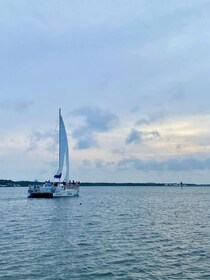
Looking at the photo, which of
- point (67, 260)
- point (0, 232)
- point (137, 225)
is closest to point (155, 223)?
point (137, 225)

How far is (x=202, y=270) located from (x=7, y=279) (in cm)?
1164

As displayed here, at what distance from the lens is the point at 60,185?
107 meters

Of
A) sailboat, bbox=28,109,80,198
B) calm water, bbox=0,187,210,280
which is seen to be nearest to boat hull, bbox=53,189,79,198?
sailboat, bbox=28,109,80,198

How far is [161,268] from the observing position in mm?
25344

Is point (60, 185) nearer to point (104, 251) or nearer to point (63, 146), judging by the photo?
Answer: point (63, 146)

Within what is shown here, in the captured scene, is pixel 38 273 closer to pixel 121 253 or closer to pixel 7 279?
pixel 7 279

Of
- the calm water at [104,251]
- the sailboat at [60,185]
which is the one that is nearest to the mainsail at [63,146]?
the sailboat at [60,185]

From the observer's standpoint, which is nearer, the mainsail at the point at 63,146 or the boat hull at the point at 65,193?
the boat hull at the point at 65,193

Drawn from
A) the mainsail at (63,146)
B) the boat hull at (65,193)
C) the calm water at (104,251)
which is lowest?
the calm water at (104,251)

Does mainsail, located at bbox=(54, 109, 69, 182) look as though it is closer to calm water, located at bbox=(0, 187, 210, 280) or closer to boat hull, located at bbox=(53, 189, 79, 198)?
boat hull, located at bbox=(53, 189, 79, 198)

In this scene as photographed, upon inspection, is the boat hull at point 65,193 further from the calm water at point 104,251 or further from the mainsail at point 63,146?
the calm water at point 104,251

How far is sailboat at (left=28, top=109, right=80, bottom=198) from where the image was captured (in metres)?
101

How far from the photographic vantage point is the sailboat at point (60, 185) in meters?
101

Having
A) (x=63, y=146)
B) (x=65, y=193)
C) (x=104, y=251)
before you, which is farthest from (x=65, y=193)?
(x=104, y=251)
